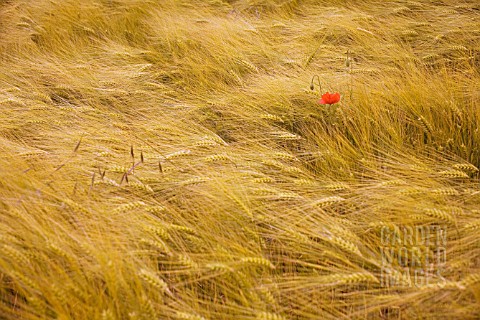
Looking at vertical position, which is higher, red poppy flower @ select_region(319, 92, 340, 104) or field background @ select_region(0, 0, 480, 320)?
red poppy flower @ select_region(319, 92, 340, 104)

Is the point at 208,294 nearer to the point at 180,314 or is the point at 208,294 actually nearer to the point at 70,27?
the point at 180,314

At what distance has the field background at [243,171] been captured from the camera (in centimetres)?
105

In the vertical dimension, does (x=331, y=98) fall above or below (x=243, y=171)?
above

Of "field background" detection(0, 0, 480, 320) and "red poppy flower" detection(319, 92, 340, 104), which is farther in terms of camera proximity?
"red poppy flower" detection(319, 92, 340, 104)

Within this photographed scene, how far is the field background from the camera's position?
1.05 metres

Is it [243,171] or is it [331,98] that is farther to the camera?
[331,98]

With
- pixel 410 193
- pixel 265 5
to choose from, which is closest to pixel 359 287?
pixel 410 193

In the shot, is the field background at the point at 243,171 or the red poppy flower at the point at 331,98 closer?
the field background at the point at 243,171

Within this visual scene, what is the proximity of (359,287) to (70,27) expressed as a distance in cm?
327

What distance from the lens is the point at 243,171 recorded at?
1.46 meters

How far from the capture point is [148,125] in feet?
6.43

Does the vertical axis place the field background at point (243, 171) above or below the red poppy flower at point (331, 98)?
below

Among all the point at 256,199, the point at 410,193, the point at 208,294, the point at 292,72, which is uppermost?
the point at 292,72

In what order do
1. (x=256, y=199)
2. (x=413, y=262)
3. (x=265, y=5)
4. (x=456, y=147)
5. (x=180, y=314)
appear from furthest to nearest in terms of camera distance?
(x=265, y=5), (x=456, y=147), (x=256, y=199), (x=413, y=262), (x=180, y=314)
